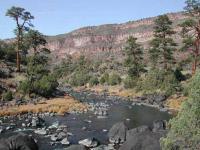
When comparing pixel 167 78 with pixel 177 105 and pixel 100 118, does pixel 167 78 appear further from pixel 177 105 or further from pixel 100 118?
pixel 100 118

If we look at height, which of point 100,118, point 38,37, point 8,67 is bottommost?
point 100,118

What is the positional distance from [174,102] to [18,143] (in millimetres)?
35984

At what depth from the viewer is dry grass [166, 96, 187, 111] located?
56938 mm

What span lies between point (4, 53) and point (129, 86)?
1101 inches

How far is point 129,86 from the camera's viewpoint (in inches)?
3393

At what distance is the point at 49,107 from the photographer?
2061 inches

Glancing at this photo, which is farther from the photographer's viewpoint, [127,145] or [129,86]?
[129,86]

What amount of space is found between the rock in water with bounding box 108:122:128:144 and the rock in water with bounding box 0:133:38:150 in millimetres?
8323

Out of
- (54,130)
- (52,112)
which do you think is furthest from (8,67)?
(54,130)

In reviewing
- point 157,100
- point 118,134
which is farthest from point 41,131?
point 157,100

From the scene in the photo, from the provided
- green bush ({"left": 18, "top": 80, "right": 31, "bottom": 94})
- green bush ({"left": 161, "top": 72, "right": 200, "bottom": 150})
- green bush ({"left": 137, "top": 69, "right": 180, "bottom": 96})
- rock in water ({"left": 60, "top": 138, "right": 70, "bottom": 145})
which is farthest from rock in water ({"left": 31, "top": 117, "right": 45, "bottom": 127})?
green bush ({"left": 137, "top": 69, "right": 180, "bottom": 96})

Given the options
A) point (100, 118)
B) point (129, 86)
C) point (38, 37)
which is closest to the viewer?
point (100, 118)

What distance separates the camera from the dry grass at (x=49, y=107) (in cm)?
4766

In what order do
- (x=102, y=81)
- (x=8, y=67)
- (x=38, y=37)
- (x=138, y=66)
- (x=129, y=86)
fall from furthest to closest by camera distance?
(x=102, y=81) → (x=138, y=66) → (x=129, y=86) → (x=38, y=37) → (x=8, y=67)
